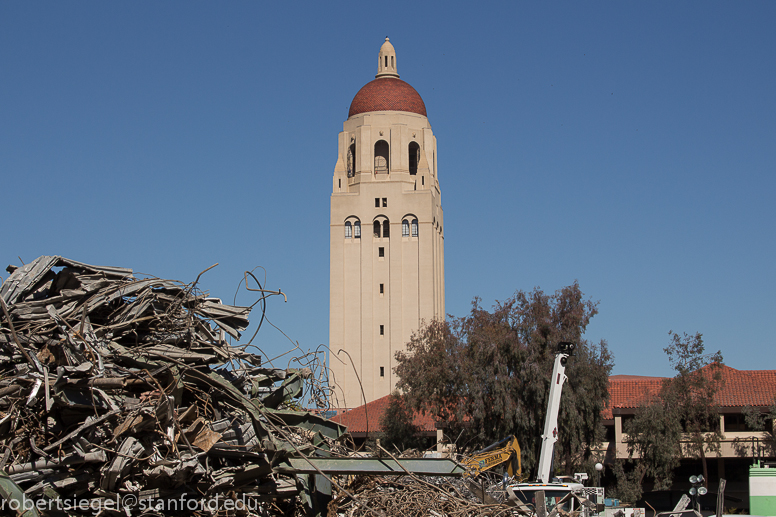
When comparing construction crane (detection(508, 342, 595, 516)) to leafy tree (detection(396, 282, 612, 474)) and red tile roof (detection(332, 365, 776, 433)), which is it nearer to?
leafy tree (detection(396, 282, 612, 474))

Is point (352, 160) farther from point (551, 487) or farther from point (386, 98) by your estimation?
point (551, 487)

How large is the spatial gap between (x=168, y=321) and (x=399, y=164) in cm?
6209

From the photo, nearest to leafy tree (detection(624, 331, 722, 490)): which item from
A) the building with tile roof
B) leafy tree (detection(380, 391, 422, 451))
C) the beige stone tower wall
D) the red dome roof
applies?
the building with tile roof

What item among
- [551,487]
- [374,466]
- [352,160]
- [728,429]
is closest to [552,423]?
[551,487]

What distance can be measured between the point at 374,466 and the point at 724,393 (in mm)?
39496

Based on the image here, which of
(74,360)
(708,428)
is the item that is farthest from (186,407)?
(708,428)

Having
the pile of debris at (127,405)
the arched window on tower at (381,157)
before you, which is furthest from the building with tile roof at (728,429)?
the pile of debris at (127,405)

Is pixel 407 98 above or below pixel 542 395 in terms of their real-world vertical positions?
above

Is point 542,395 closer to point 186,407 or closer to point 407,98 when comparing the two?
point 186,407

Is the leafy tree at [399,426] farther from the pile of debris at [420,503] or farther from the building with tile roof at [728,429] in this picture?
the pile of debris at [420,503]

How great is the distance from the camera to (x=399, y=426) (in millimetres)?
43531

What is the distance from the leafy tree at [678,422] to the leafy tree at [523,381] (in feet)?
7.57

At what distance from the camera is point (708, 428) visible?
41.6m

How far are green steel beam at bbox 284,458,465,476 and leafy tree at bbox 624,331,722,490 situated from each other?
1284 inches
